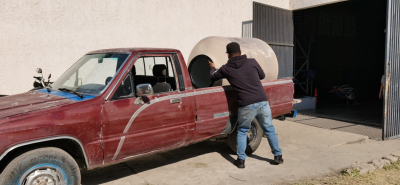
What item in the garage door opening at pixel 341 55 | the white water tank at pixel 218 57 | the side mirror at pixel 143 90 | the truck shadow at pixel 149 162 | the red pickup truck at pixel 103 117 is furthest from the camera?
the garage door opening at pixel 341 55

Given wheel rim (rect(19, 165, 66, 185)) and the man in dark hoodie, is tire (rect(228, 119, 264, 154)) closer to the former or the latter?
the man in dark hoodie

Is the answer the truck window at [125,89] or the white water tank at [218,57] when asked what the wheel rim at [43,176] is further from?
the white water tank at [218,57]

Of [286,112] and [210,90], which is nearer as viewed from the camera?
[210,90]

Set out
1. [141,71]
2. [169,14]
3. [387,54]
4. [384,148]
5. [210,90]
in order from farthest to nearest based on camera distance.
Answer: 1. [169,14]
2. [387,54]
3. [384,148]
4. [141,71]
5. [210,90]

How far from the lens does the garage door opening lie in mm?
13906

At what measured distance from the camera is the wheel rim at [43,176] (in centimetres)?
353

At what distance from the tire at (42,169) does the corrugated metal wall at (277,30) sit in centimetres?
680

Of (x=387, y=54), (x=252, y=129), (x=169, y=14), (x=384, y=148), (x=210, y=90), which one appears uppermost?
(x=169, y=14)

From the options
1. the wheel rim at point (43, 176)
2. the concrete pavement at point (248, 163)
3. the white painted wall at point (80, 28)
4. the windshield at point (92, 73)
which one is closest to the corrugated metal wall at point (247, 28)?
the white painted wall at point (80, 28)

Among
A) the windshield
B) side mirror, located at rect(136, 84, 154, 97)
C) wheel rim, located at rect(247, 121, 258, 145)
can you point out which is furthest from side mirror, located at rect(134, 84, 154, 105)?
wheel rim, located at rect(247, 121, 258, 145)

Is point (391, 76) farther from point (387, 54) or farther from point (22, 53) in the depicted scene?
point (22, 53)

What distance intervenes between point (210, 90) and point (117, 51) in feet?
4.87

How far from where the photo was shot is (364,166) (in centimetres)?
536

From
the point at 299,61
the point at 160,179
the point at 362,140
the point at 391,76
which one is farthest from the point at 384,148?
the point at 299,61
